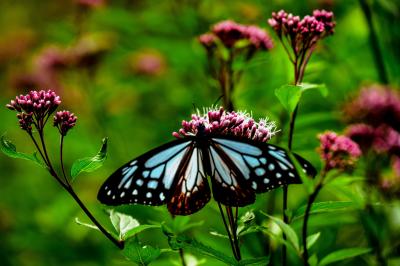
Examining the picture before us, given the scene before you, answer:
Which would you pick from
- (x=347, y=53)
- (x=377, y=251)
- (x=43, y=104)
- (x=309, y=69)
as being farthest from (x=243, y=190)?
(x=347, y=53)

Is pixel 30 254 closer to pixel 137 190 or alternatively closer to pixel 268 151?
pixel 137 190

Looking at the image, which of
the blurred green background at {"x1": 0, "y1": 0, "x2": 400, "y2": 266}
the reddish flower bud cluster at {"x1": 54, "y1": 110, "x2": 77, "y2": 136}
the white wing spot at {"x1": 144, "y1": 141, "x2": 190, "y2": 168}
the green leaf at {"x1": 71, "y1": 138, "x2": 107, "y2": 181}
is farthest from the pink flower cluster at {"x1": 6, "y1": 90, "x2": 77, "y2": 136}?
the blurred green background at {"x1": 0, "y1": 0, "x2": 400, "y2": 266}

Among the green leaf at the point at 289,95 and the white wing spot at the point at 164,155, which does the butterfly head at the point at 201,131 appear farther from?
the green leaf at the point at 289,95

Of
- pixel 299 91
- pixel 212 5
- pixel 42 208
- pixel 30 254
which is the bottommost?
pixel 30 254

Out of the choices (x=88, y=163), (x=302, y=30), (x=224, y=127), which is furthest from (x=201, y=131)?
(x=302, y=30)

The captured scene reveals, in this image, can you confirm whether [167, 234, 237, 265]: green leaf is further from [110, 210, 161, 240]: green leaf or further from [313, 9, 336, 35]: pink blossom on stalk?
[313, 9, 336, 35]: pink blossom on stalk

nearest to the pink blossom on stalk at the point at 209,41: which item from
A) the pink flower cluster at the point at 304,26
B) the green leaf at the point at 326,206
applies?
the pink flower cluster at the point at 304,26
